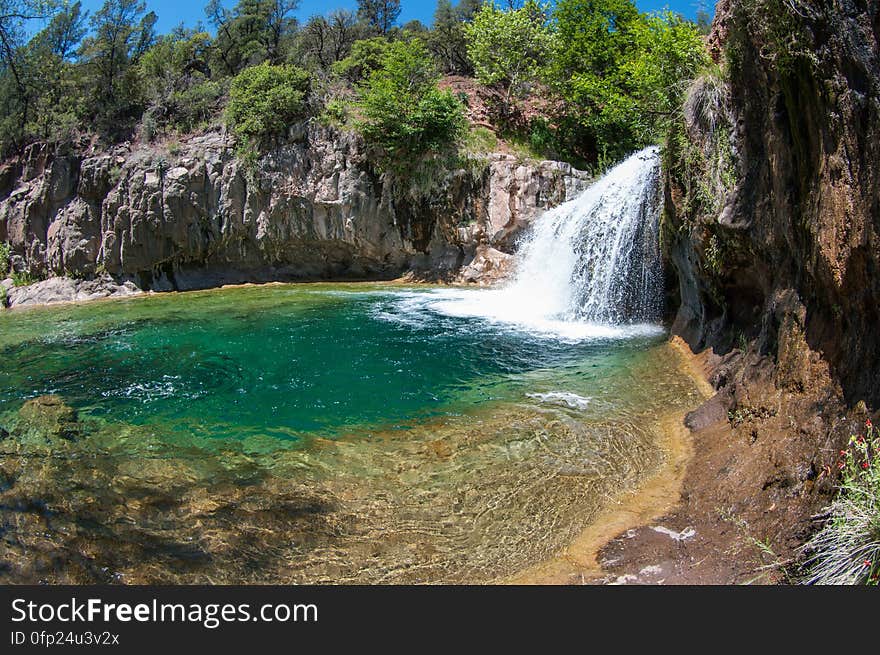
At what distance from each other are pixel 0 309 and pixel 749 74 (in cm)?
2279

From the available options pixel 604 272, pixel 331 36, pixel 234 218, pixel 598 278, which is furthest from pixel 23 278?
pixel 604 272

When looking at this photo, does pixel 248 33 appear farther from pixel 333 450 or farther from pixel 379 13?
pixel 333 450

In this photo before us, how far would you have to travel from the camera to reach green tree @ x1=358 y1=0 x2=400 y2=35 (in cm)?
3384

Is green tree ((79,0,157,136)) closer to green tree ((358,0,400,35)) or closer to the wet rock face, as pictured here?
green tree ((358,0,400,35))

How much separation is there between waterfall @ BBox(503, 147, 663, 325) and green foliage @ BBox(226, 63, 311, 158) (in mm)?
12460

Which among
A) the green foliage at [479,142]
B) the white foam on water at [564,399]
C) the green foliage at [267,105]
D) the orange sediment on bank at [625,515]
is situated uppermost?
the green foliage at [267,105]

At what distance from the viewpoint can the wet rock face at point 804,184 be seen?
13.5 feet

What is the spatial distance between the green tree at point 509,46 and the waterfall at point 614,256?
10758mm

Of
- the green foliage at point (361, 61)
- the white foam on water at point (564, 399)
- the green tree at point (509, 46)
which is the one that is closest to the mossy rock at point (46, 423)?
the white foam on water at point (564, 399)

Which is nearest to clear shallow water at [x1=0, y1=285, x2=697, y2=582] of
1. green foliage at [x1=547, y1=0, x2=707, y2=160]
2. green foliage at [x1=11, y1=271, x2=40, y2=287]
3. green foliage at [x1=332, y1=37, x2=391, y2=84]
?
green foliage at [x1=547, y1=0, x2=707, y2=160]

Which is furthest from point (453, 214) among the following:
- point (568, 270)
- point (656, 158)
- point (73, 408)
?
point (73, 408)

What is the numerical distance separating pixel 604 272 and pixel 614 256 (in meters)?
0.45

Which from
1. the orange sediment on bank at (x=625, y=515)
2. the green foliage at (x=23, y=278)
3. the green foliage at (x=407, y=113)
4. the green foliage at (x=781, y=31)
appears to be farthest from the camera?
the green foliage at (x=23, y=278)

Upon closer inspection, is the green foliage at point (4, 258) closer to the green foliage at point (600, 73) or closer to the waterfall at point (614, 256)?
the waterfall at point (614, 256)
